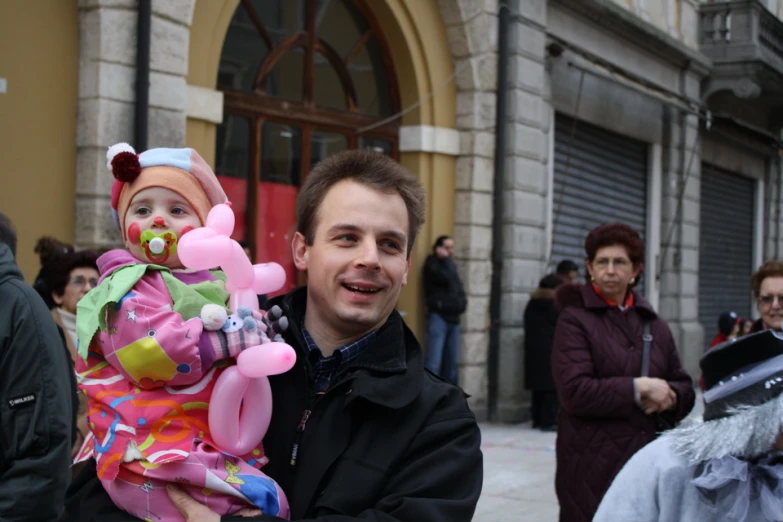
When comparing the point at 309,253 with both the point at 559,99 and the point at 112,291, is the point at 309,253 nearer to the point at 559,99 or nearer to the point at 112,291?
the point at 112,291

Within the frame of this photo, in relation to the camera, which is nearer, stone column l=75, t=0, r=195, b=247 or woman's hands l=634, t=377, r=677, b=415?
woman's hands l=634, t=377, r=677, b=415

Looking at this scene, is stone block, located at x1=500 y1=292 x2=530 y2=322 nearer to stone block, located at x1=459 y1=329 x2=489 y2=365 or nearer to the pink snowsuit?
stone block, located at x1=459 y1=329 x2=489 y2=365

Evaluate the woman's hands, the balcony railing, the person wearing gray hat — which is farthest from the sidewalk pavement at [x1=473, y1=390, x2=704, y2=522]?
the balcony railing

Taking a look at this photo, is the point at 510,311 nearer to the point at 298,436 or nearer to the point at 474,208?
the point at 474,208

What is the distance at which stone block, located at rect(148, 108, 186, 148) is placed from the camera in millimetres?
7535

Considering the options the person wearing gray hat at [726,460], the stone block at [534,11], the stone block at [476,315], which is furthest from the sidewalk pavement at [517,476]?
the stone block at [534,11]

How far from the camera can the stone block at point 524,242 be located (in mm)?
11328

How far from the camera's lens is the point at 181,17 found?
7.88 m

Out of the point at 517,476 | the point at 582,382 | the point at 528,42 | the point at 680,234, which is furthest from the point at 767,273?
the point at 680,234

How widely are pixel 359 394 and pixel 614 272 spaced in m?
2.93

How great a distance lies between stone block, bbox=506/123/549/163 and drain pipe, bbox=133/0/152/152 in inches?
198

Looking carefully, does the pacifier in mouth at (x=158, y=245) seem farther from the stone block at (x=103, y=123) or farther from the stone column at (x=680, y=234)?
the stone column at (x=680, y=234)

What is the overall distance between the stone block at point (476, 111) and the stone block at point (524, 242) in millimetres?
1220

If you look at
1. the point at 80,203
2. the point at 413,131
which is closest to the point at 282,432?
the point at 80,203
